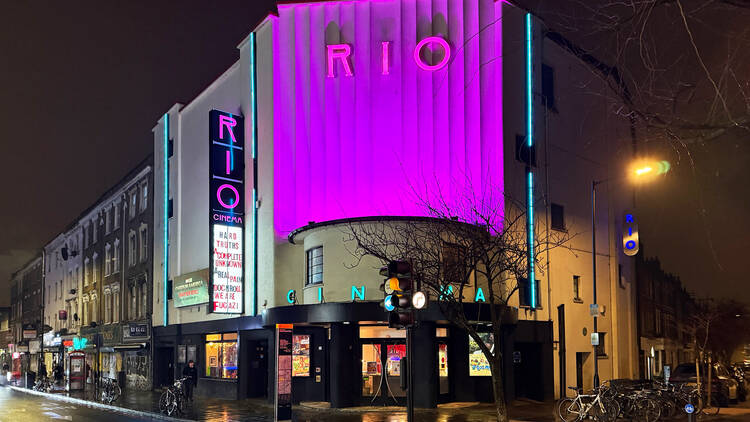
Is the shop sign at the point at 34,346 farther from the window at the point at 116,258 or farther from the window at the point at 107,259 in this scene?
the window at the point at 116,258

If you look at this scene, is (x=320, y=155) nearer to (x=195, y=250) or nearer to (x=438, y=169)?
(x=438, y=169)

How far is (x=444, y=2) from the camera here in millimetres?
28672

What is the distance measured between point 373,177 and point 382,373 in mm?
7448

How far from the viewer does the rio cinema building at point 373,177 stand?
25984 millimetres

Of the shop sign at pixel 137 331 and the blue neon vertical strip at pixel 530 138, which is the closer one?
the blue neon vertical strip at pixel 530 138

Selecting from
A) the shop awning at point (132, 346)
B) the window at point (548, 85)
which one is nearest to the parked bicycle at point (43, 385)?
the shop awning at point (132, 346)

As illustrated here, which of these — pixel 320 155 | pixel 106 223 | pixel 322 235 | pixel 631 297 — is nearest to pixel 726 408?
pixel 631 297

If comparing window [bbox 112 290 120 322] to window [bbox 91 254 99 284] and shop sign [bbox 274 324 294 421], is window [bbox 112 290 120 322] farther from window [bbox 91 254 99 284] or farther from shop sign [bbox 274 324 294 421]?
shop sign [bbox 274 324 294 421]

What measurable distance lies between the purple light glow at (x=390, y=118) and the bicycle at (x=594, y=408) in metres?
9.01

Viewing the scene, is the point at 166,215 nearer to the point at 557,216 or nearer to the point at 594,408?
the point at 557,216

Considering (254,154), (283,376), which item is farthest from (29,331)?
(283,376)

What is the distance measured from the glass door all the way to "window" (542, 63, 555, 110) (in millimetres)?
12790

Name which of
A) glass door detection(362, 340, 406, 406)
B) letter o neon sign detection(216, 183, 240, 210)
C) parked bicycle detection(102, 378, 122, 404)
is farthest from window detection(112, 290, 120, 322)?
glass door detection(362, 340, 406, 406)

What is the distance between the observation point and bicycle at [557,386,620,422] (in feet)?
63.6
